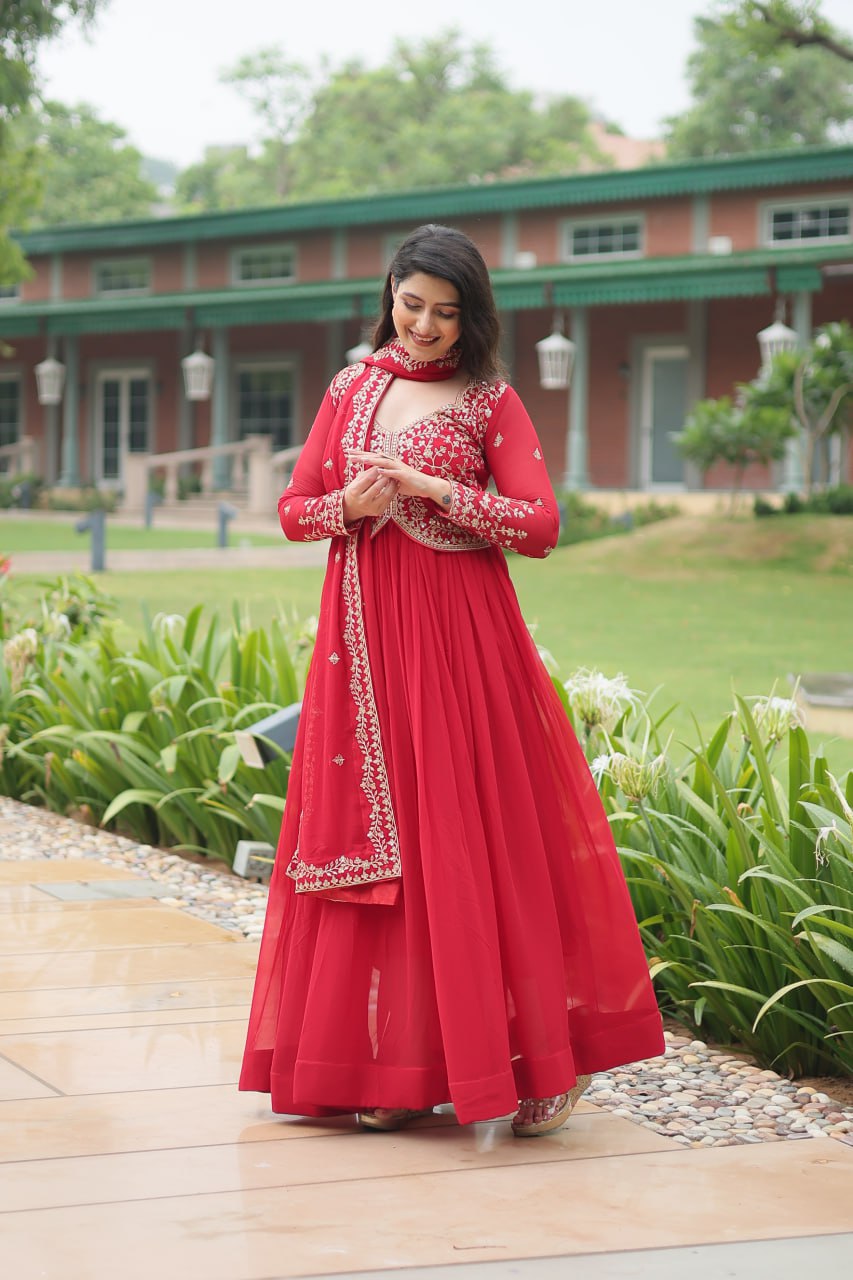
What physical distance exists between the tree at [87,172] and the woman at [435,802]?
46.1 meters

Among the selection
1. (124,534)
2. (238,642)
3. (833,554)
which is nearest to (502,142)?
(124,534)

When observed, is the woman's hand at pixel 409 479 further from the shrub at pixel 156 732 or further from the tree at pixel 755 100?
the tree at pixel 755 100

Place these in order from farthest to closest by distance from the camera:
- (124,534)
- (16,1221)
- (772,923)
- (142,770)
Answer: (124,534), (142,770), (772,923), (16,1221)

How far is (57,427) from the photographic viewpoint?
1261 inches

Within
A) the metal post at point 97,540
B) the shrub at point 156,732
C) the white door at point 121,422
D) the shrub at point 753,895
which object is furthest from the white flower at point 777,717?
the white door at point 121,422

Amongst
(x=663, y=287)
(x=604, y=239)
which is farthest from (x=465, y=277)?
(x=604, y=239)

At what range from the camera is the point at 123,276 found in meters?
32.3

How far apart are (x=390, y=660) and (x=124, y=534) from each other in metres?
19.3

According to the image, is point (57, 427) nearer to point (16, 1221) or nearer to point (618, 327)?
point (618, 327)

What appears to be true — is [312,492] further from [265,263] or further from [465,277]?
[265,263]

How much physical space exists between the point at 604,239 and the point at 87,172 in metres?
25.8

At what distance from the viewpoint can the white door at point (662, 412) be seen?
82.8ft

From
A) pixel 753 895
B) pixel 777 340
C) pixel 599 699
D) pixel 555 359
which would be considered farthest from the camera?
pixel 555 359

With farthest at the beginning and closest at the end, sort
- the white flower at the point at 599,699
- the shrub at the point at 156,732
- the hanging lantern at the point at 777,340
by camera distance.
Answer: the hanging lantern at the point at 777,340 < the shrub at the point at 156,732 < the white flower at the point at 599,699
